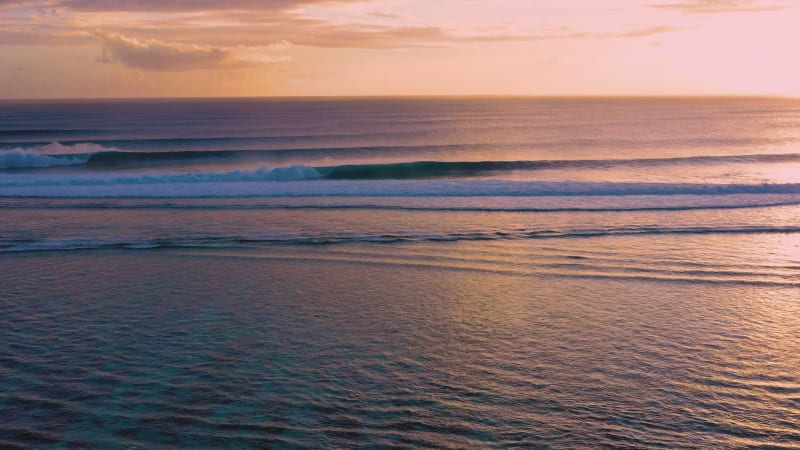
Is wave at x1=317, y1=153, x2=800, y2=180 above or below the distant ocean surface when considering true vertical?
above

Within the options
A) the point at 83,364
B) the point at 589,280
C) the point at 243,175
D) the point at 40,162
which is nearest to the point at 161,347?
the point at 83,364

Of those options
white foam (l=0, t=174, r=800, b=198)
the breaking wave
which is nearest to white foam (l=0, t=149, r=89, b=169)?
white foam (l=0, t=174, r=800, b=198)

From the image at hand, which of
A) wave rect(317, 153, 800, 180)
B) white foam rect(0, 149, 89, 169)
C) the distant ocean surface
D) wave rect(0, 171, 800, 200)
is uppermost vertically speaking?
wave rect(317, 153, 800, 180)

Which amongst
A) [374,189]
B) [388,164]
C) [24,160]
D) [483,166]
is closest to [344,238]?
[374,189]

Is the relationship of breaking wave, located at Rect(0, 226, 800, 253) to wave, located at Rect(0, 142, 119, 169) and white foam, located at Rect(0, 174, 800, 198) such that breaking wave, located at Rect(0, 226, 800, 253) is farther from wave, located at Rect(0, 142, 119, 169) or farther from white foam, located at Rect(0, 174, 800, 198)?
wave, located at Rect(0, 142, 119, 169)

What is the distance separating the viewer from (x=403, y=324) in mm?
9273

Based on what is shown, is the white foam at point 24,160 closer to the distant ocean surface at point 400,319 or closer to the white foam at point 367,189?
the white foam at point 367,189

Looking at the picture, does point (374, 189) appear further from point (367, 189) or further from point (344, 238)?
point (344, 238)

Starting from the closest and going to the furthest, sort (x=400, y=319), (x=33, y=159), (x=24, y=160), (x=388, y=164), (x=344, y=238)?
1. (x=400, y=319)
2. (x=344, y=238)
3. (x=388, y=164)
4. (x=24, y=160)
5. (x=33, y=159)

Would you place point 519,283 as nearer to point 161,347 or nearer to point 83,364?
point 161,347

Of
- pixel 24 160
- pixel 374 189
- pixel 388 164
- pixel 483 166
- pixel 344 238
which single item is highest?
pixel 483 166

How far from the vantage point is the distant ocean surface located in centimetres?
632

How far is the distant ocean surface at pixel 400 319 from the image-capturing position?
20.7 feet

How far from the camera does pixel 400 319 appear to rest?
374 inches
